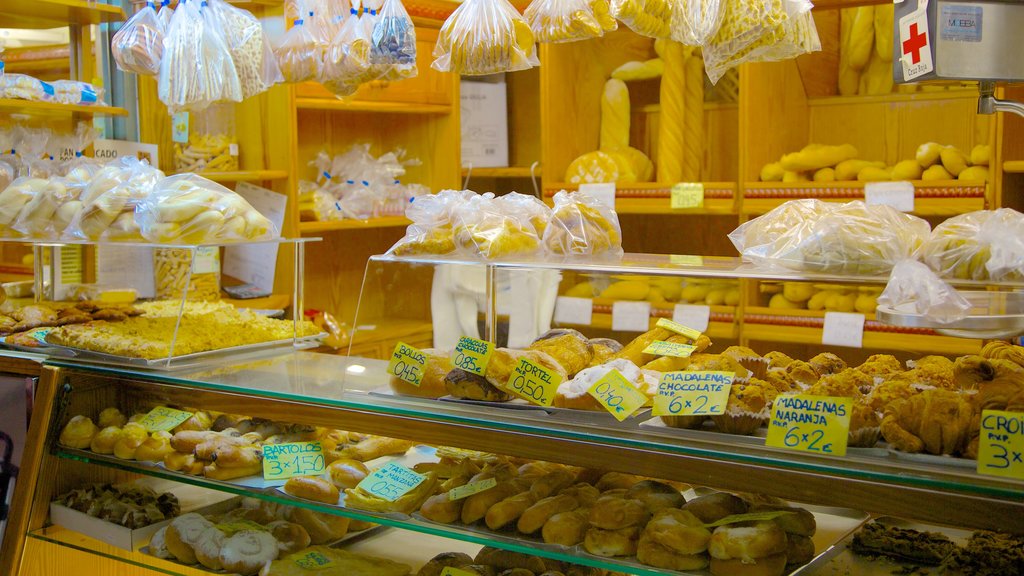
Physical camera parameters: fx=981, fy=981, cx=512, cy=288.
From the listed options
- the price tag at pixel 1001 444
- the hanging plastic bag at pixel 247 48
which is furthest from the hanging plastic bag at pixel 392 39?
the price tag at pixel 1001 444

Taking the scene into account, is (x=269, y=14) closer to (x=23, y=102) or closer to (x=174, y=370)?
(x=23, y=102)

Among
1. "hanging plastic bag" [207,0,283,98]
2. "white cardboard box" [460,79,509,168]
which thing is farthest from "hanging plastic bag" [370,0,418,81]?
"white cardboard box" [460,79,509,168]

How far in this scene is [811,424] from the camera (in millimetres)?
1332

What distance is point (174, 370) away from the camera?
1.96 m

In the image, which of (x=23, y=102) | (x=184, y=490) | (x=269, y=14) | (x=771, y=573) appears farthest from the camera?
(x=269, y=14)

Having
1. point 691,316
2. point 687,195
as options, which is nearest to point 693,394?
point 691,316

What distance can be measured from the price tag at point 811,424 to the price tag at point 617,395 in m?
0.21

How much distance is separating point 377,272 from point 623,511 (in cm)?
65

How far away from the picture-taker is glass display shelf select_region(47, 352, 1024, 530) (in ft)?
3.95

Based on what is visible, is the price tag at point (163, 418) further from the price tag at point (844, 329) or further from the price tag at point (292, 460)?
the price tag at point (844, 329)

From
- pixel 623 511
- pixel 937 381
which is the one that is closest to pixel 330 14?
pixel 623 511

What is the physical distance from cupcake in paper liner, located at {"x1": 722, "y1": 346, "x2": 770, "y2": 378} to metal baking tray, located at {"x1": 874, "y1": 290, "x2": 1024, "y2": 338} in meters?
0.23

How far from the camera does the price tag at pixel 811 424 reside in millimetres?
1303

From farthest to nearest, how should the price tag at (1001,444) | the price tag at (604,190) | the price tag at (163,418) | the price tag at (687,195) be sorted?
the price tag at (604,190) → the price tag at (687,195) → the price tag at (163,418) → the price tag at (1001,444)
